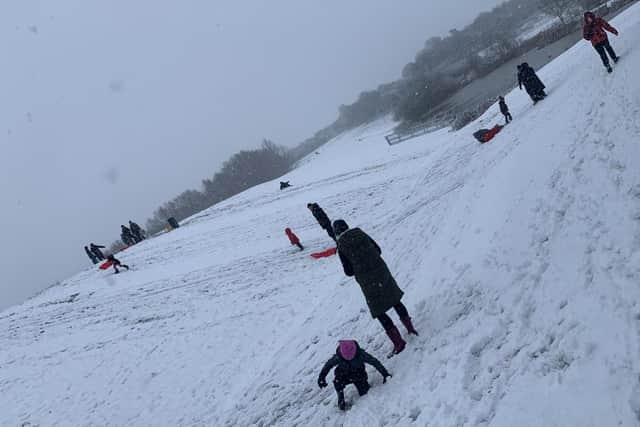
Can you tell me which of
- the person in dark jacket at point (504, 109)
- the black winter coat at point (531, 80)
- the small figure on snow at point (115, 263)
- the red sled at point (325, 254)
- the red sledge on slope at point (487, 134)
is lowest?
the red sled at point (325, 254)

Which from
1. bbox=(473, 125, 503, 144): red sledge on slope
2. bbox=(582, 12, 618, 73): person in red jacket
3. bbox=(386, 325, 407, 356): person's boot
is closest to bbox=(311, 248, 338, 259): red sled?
bbox=(473, 125, 503, 144): red sledge on slope

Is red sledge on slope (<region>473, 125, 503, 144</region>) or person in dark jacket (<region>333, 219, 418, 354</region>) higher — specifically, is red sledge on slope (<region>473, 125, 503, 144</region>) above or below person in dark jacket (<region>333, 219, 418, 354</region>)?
below

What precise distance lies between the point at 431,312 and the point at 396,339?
1.02 metres

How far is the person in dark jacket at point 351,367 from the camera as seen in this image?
6289mm

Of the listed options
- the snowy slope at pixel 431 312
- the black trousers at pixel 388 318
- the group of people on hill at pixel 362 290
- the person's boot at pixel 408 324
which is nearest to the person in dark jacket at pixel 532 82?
the snowy slope at pixel 431 312

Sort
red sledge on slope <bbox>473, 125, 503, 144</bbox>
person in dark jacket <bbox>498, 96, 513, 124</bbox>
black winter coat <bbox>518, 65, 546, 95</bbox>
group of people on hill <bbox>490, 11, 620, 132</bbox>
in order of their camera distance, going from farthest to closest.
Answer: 1. person in dark jacket <bbox>498, 96, 513, 124</bbox>
2. red sledge on slope <bbox>473, 125, 503, 144</bbox>
3. black winter coat <bbox>518, 65, 546, 95</bbox>
4. group of people on hill <bbox>490, 11, 620, 132</bbox>

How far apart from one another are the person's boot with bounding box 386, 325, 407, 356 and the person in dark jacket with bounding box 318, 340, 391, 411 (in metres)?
0.57

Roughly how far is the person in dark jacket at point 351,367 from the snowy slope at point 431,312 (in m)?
0.23

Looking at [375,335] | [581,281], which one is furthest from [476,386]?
[375,335]

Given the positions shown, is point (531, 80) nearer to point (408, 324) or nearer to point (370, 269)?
point (408, 324)

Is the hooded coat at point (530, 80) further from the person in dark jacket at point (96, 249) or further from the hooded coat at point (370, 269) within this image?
the person in dark jacket at point (96, 249)

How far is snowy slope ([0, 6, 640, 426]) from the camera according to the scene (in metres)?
4.69

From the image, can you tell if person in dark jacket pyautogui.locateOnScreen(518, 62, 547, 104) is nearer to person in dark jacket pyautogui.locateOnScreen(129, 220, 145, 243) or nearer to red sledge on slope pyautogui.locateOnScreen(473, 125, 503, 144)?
red sledge on slope pyautogui.locateOnScreen(473, 125, 503, 144)

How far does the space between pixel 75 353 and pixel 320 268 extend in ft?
33.7
